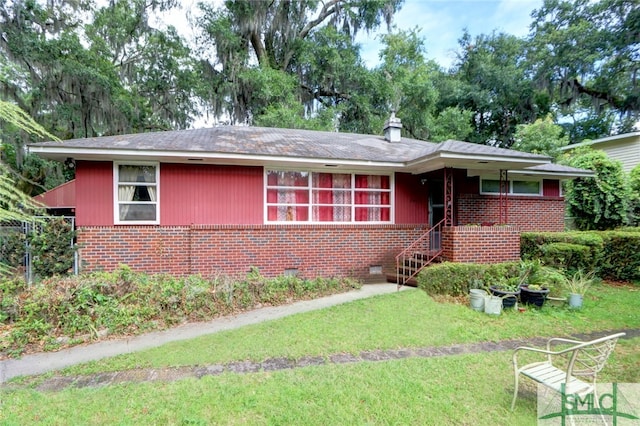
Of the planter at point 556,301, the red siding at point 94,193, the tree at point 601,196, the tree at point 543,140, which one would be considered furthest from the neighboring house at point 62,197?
the tree at point 543,140

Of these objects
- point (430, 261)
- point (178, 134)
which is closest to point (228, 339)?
point (430, 261)

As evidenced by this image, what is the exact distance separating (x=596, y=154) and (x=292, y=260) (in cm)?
1099

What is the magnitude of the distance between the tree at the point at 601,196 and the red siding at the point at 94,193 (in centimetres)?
1388

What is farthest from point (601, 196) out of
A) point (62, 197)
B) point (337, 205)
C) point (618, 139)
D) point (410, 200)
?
point (62, 197)

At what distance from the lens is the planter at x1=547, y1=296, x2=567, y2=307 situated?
6.30 meters

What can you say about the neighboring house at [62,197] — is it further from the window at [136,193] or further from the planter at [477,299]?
the planter at [477,299]

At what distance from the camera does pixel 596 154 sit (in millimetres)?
10766

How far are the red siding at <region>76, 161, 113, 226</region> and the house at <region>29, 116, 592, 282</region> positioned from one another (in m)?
0.02

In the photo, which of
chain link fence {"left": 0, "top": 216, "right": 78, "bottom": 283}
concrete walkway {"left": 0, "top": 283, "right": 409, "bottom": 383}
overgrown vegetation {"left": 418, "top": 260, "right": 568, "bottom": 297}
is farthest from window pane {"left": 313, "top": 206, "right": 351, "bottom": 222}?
chain link fence {"left": 0, "top": 216, "right": 78, "bottom": 283}

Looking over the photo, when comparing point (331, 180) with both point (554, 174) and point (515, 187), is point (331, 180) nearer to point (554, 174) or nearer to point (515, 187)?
point (515, 187)

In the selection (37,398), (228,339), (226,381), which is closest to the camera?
(37,398)

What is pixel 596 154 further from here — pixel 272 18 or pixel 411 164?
pixel 272 18

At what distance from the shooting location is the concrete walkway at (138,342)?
3.90m

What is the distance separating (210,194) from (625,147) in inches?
752
